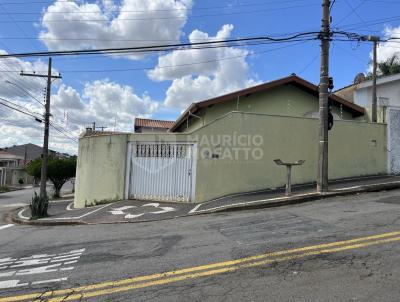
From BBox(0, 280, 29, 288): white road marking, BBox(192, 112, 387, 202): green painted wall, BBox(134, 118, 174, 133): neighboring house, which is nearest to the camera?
BBox(0, 280, 29, 288): white road marking

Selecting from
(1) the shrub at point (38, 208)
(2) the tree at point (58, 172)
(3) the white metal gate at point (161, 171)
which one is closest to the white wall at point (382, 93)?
(3) the white metal gate at point (161, 171)

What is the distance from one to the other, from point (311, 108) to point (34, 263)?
15430 mm

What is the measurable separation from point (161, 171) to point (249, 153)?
341 centimetres

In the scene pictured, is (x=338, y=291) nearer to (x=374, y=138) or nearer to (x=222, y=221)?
(x=222, y=221)

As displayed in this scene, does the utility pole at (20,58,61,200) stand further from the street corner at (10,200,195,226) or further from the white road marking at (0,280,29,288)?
the white road marking at (0,280,29,288)

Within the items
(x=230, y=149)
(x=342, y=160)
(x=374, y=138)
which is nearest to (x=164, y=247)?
(x=230, y=149)

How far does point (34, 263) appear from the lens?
6371mm

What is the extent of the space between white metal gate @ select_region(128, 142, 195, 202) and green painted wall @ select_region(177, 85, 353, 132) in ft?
11.6

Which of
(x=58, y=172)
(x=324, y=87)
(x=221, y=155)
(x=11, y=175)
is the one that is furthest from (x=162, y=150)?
(x=11, y=175)

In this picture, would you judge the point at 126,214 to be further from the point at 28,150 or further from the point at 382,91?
the point at 28,150

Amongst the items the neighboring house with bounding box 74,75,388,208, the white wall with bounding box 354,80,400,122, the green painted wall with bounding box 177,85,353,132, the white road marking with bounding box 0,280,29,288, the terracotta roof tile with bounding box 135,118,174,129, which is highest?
the white wall with bounding box 354,80,400,122

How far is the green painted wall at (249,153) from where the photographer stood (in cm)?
1339

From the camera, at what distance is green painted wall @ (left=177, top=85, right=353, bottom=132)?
17.0 meters

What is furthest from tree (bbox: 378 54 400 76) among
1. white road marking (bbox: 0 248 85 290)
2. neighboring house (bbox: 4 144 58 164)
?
neighboring house (bbox: 4 144 58 164)
